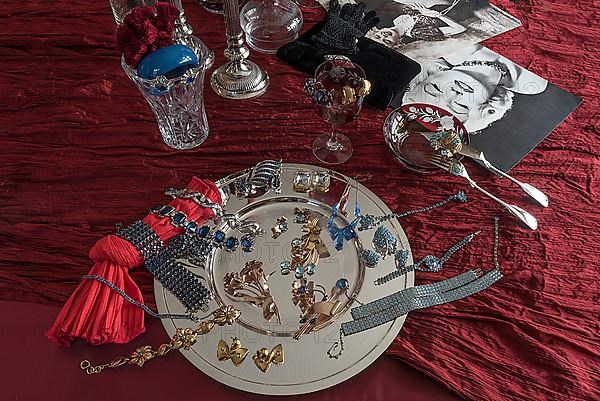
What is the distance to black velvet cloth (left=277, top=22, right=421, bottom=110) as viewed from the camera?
81cm

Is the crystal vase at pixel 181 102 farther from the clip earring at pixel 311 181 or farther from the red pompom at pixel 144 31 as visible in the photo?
the clip earring at pixel 311 181

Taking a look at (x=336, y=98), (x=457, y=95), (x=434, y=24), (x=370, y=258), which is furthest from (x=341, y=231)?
(x=434, y=24)

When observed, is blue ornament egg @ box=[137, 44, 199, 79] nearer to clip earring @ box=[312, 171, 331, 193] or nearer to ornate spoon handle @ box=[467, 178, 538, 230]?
clip earring @ box=[312, 171, 331, 193]

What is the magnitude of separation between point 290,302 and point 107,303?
0.19 m

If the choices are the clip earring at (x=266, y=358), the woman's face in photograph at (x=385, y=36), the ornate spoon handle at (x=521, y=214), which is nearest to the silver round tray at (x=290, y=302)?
the clip earring at (x=266, y=358)

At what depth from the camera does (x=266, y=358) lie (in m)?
0.61

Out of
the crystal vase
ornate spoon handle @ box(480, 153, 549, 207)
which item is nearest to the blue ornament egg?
the crystal vase

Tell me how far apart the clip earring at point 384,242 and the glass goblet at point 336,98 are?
118mm

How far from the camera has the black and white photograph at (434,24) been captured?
874 mm

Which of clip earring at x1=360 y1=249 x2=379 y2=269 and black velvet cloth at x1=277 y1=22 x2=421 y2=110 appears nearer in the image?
clip earring at x1=360 y1=249 x2=379 y2=269

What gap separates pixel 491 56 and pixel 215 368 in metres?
0.56

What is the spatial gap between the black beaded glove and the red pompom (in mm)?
238

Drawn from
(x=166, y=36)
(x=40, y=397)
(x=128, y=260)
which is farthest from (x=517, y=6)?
(x=40, y=397)

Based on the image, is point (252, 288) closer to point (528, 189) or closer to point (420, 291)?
point (420, 291)
